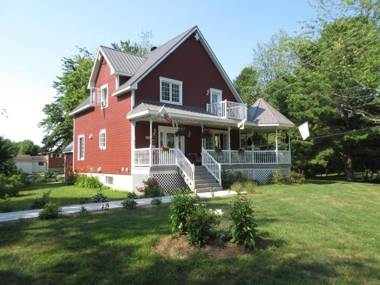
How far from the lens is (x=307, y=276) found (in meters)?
4.52

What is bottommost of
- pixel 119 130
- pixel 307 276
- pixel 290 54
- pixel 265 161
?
pixel 307 276

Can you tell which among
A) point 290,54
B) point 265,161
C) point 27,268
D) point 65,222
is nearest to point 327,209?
point 65,222

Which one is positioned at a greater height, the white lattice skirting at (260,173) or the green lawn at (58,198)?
the white lattice skirting at (260,173)

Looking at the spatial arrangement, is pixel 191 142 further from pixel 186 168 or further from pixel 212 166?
pixel 186 168

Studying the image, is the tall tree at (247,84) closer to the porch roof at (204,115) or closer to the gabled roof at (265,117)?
the gabled roof at (265,117)

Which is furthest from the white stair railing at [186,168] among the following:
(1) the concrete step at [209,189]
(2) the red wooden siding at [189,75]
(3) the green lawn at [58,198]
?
(2) the red wooden siding at [189,75]

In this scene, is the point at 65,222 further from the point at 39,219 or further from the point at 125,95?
the point at 125,95

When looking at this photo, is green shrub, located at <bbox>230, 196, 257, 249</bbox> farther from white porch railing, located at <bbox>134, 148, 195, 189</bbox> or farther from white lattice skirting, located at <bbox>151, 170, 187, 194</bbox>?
→ white lattice skirting, located at <bbox>151, 170, 187, 194</bbox>

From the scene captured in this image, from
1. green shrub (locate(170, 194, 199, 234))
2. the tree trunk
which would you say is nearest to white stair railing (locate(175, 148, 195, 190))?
green shrub (locate(170, 194, 199, 234))

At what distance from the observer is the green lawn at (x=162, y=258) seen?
4.55 metres

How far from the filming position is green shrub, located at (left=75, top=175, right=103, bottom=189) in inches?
757

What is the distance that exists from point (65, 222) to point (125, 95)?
10675 mm

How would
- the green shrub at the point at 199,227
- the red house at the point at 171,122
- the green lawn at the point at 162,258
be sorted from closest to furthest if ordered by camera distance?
the green lawn at the point at 162,258 → the green shrub at the point at 199,227 → the red house at the point at 171,122

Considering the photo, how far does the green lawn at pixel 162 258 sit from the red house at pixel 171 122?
7435mm
